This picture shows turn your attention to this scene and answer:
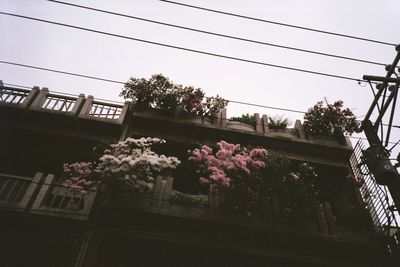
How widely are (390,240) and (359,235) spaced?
32.7 inches

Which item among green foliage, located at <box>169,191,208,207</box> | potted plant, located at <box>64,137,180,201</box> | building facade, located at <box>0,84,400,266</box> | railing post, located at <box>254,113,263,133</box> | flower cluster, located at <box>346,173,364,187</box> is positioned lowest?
building facade, located at <box>0,84,400,266</box>

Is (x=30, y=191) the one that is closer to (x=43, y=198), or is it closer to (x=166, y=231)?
(x=43, y=198)

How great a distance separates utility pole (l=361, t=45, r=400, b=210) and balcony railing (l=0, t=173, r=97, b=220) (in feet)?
23.6

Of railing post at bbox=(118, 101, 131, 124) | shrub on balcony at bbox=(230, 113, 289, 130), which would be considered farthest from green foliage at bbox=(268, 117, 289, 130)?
railing post at bbox=(118, 101, 131, 124)

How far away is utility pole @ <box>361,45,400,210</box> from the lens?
741cm

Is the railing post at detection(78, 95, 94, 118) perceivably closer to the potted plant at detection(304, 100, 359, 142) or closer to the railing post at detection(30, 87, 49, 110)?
the railing post at detection(30, 87, 49, 110)

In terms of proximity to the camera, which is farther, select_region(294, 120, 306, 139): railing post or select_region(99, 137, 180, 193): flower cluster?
select_region(294, 120, 306, 139): railing post

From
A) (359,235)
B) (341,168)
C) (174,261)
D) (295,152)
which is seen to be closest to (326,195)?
(341,168)

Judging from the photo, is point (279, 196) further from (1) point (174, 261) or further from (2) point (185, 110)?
(2) point (185, 110)

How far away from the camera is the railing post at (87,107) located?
1162cm

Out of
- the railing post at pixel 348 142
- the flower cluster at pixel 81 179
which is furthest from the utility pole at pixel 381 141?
the flower cluster at pixel 81 179

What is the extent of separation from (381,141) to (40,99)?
10.8 meters

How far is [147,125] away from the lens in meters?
12.1

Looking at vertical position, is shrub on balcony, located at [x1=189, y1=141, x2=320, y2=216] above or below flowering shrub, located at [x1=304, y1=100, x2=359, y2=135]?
below
